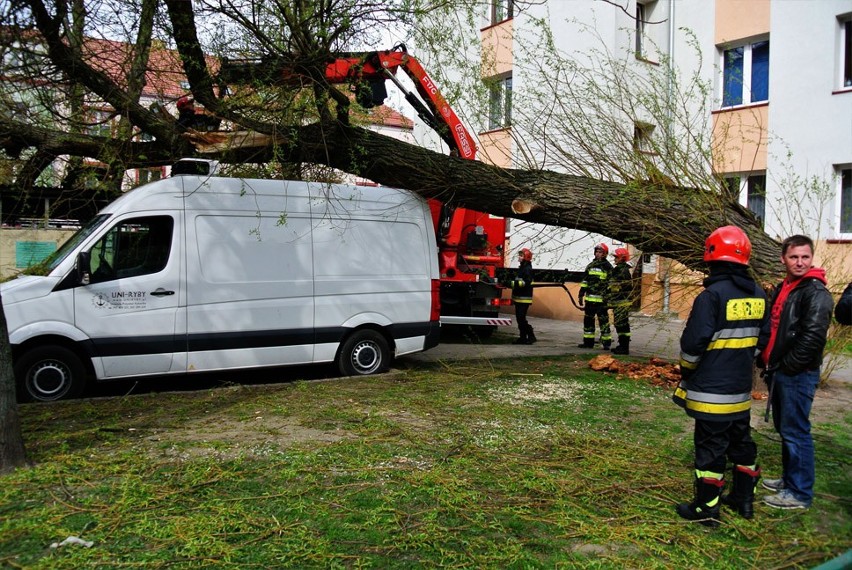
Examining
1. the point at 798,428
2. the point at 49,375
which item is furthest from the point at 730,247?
the point at 49,375

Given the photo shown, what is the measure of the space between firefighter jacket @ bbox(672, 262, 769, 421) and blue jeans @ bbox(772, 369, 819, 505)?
45cm

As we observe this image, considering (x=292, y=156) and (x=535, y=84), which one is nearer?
(x=292, y=156)

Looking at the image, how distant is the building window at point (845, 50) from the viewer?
13258 mm

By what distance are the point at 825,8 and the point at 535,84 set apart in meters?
7.99

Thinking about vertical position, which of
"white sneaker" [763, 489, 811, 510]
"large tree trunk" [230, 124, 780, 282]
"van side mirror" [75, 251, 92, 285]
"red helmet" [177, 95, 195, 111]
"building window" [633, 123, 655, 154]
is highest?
"red helmet" [177, 95, 195, 111]

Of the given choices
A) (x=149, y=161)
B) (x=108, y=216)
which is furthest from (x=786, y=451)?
(x=149, y=161)

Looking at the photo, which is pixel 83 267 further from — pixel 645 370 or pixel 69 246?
pixel 645 370

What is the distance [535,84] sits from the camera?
966 centimetres

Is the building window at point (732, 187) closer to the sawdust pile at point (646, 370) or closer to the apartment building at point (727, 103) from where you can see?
the apartment building at point (727, 103)

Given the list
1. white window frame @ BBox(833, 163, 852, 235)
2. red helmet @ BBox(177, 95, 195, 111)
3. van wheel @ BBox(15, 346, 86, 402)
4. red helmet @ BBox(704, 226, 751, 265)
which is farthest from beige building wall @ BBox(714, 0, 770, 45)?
van wheel @ BBox(15, 346, 86, 402)

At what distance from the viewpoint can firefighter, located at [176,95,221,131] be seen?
7809 millimetres

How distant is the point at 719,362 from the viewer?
3834mm

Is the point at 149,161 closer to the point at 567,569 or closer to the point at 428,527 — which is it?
the point at 428,527

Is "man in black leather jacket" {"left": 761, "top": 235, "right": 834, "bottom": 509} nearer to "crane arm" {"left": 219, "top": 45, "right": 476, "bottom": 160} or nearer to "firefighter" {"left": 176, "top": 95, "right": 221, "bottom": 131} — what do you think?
"crane arm" {"left": 219, "top": 45, "right": 476, "bottom": 160}
